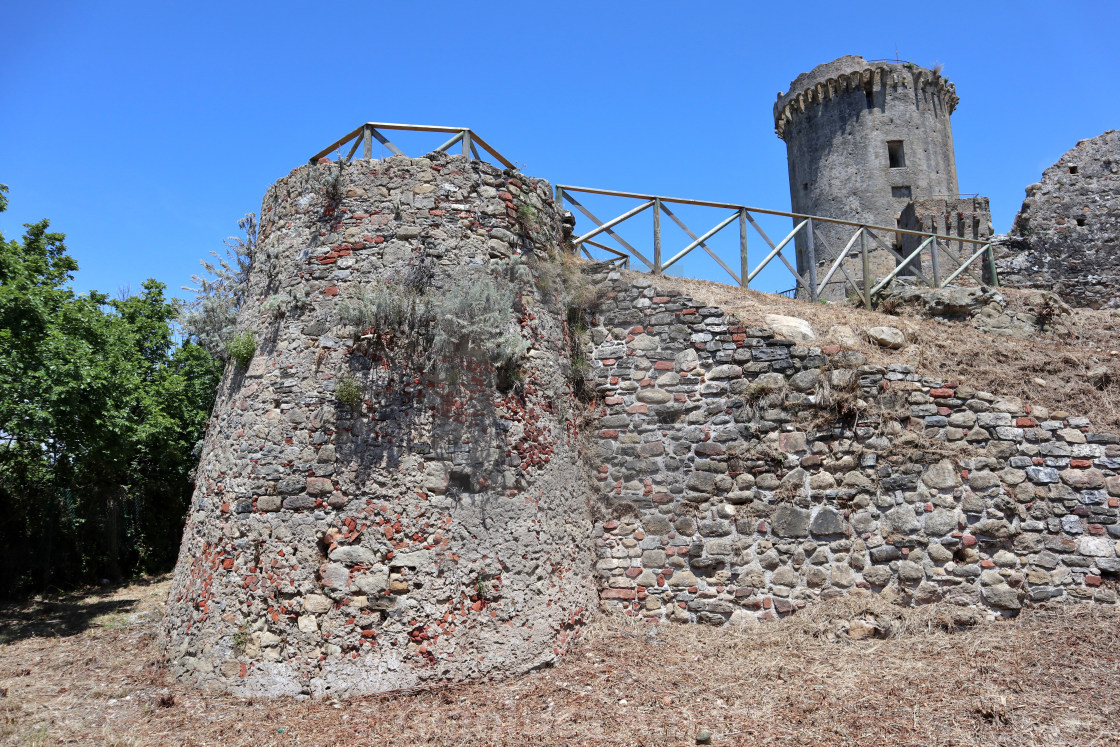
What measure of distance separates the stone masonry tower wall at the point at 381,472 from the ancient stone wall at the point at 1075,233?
9408mm

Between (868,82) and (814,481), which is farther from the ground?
(868,82)

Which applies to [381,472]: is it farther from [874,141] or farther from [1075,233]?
[874,141]

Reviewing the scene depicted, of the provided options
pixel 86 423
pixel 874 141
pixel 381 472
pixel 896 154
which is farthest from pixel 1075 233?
pixel 86 423

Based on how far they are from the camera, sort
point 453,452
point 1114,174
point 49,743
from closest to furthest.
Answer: point 49,743, point 453,452, point 1114,174

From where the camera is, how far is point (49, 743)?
5133 mm

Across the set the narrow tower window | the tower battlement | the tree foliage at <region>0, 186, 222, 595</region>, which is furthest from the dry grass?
the tower battlement

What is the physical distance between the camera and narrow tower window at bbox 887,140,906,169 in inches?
1019

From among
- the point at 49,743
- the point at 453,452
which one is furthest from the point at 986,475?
the point at 49,743

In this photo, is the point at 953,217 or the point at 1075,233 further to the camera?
the point at 953,217

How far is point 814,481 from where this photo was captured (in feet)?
23.7

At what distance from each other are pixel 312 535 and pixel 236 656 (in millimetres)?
1196

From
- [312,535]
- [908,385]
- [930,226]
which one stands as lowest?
[312,535]

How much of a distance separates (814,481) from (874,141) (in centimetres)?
2311

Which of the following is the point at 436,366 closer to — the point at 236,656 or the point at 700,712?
the point at 236,656
